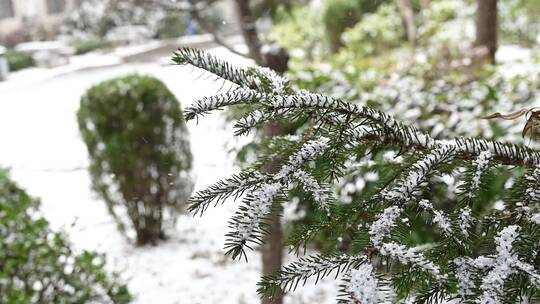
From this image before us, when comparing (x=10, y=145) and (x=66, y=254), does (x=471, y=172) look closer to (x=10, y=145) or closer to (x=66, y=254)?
(x=66, y=254)

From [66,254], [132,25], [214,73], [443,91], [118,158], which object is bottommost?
[66,254]

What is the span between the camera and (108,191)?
2980 mm

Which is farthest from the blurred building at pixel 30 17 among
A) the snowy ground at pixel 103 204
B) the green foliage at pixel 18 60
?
the snowy ground at pixel 103 204

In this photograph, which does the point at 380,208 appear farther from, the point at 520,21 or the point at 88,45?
the point at 88,45

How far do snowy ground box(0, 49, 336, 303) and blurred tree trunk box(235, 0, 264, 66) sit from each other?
0.23m

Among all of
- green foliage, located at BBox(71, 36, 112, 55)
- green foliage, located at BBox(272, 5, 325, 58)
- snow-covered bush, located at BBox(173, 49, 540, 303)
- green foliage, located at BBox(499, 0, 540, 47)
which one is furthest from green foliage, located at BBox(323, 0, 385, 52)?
snow-covered bush, located at BBox(173, 49, 540, 303)

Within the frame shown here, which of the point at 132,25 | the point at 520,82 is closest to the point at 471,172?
the point at 520,82

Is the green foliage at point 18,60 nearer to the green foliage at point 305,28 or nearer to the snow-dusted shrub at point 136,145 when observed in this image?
the green foliage at point 305,28

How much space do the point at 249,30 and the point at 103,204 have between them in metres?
2.35

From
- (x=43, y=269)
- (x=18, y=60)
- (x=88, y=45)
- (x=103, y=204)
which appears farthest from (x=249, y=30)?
(x=88, y=45)

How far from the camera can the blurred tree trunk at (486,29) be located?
3854 millimetres

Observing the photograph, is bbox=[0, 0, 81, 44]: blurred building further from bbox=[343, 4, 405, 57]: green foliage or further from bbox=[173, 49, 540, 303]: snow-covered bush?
bbox=[173, 49, 540, 303]: snow-covered bush

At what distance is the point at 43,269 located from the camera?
5.09ft

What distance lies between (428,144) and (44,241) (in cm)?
133
